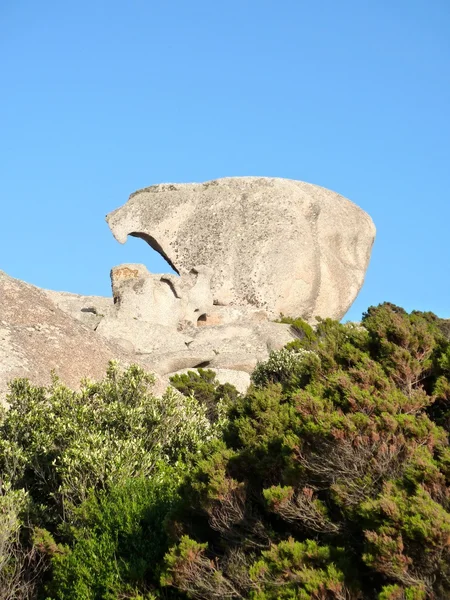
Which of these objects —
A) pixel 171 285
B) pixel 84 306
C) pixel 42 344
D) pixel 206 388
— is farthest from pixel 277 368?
pixel 84 306

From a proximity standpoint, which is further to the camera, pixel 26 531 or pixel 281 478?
pixel 26 531

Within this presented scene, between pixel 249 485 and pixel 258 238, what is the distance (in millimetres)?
26207

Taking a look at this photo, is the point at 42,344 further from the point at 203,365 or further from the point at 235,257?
Result: the point at 235,257

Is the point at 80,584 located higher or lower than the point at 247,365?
lower

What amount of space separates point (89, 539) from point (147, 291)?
67.6 feet

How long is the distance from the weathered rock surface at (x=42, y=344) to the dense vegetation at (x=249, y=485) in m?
1.43

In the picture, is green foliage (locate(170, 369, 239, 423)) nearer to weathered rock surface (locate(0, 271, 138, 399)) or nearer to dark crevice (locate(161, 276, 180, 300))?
weathered rock surface (locate(0, 271, 138, 399))

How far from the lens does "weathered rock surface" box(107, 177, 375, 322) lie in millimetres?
37938

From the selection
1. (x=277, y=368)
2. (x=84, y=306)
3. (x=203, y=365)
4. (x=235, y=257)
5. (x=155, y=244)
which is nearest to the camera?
(x=277, y=368)

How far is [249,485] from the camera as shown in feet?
41.4

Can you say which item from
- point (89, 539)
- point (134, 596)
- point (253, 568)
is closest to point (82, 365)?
point (89, 539)

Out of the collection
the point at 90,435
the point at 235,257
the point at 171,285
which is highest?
the point at 235,257

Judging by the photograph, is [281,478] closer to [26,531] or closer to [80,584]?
[80,584]

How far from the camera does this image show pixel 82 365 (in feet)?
66.3
